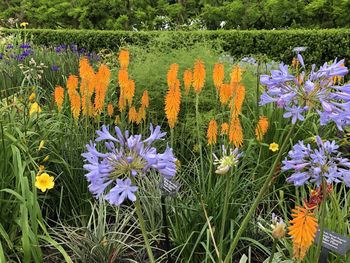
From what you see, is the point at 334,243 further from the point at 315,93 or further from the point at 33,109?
the point at 33,109

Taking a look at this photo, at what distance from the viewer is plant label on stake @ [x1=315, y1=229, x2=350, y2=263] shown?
168 cm

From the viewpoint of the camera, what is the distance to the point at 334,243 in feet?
5.62

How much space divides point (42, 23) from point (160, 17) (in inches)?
153

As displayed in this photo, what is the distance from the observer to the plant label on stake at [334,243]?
5.51 feet

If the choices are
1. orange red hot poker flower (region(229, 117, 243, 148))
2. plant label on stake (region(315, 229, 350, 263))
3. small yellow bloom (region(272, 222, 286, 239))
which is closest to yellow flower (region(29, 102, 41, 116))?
orange red hot poker flower (region(229, 117, 243, 148))

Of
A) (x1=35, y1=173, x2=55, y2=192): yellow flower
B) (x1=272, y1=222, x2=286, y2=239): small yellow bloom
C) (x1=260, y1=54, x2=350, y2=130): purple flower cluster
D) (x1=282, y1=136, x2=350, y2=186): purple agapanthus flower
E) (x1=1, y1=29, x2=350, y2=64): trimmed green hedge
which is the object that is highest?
(x1=260, y1=54, x2=350, y2=130): purple flower cluster

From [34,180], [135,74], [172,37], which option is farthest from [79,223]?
[172,37]

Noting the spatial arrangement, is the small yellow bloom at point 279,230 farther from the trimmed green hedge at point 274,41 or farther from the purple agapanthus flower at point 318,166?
the trimmed green hedge at point 274,41

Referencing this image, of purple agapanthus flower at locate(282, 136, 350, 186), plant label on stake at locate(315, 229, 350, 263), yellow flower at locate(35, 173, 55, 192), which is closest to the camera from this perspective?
purple agapanthus flower at locate(282, 136, 350, 186)

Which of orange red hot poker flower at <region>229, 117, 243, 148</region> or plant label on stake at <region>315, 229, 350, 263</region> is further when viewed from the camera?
orange red hot poker flower at <region>229, 117, 243, 148</region>

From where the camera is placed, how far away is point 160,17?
472 inches

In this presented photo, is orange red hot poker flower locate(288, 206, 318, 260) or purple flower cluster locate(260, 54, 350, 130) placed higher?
purple flower cluster locate(260, 54, 350, 130)

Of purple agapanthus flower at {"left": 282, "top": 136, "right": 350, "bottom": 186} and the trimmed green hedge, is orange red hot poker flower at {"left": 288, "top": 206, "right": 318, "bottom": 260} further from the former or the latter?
the trimmed green hedge

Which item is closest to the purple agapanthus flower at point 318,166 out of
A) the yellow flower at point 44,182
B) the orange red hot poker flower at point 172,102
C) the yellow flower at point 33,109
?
the orange red hot poker flower at point 172,102
